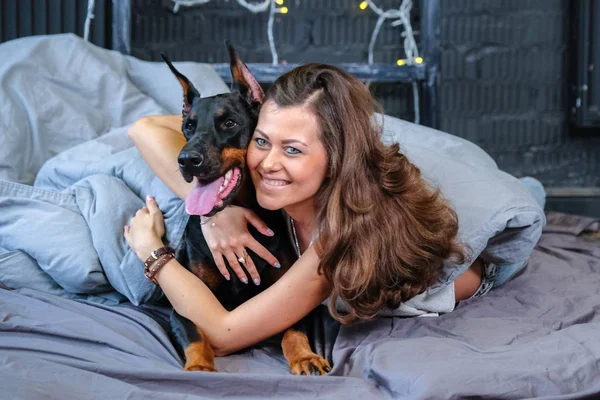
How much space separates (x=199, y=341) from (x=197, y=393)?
0.98 feet

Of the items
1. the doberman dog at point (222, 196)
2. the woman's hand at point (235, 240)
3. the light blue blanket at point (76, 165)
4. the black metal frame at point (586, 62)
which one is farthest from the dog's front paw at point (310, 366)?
the black metal frame at point (586, 62)

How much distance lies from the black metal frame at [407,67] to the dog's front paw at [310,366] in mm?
1907

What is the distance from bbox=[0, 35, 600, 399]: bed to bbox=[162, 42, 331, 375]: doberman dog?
0.06 metres

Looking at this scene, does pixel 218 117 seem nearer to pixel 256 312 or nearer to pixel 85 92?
pixel 256 312

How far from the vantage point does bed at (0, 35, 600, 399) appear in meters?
1.29

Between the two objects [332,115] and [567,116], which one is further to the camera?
[567,116]

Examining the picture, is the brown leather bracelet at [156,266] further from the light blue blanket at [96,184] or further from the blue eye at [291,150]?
the blue eye at [291,150]

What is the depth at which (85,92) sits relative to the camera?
2.63m

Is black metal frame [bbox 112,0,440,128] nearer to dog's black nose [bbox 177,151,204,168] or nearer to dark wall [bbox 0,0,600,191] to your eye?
dark wall [bbox 0,0,600,191]

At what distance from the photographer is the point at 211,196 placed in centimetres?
157

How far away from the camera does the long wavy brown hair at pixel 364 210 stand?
1.56m

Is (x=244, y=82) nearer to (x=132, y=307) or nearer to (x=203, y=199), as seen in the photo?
(x=203, y=199)

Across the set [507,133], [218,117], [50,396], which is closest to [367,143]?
[218,117]

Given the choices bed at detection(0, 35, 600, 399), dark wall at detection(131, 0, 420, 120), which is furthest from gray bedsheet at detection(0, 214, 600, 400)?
dark wall at detection(131, 0, 420, 120)
